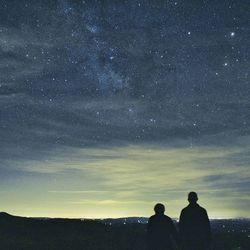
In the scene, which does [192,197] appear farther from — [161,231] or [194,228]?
[161,231]

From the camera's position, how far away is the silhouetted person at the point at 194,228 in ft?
35.9

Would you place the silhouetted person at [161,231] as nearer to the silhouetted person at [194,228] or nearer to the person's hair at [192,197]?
the silhouetted person at [194,228]

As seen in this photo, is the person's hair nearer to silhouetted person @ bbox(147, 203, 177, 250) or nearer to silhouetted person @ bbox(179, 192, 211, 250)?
silhouetted person @ bbox(179, 192, 211, 250)

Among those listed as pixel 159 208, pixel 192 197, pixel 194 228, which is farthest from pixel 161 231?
pixel 192 197

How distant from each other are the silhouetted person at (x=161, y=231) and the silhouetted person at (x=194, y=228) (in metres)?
0.38

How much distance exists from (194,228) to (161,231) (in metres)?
0.85

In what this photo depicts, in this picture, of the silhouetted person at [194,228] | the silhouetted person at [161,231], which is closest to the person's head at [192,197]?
the silhouetted person at [194,228]

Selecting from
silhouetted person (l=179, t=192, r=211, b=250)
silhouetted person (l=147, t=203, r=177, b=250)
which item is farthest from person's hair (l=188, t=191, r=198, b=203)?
silhouetted person (l=147, t=203, r=177, b=250)

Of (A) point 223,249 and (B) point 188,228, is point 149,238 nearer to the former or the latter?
(B) point 188,228

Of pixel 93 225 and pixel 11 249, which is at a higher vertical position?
pixel 93 225

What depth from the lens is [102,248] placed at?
2583cm

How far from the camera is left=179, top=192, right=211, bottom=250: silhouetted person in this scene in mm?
10945

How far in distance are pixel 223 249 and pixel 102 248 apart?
7.27 m

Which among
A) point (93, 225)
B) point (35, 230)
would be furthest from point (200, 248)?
point (93, 225)
